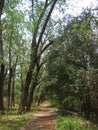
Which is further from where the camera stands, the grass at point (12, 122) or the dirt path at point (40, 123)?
the dirt path at point (40, 123)

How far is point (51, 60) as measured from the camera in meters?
26.3

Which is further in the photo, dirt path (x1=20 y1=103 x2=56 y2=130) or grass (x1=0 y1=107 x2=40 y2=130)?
dirt path (x1=20 y1=103 x2=56 y2=130)

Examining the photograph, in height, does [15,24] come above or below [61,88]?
above

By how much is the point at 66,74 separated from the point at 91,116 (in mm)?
4432

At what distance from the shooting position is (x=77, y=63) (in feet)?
76.2

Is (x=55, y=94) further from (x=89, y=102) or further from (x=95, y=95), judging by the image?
(x=95, y=95)

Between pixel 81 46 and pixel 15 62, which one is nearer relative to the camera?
pixel 81 46

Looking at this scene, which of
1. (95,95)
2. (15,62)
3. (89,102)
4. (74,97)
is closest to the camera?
(95,95)

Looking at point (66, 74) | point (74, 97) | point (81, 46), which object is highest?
point (81, 46)

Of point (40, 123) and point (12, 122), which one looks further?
point (40, 123)

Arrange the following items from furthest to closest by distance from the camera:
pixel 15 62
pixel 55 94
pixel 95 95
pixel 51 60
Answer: pixel 15 62 < pixel 55 94 < pixel 51 60 < pixel 95 95

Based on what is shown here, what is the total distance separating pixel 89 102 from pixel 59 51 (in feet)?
18.5

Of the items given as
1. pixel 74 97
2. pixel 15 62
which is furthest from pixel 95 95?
pixel 15 62

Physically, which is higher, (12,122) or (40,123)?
(12,122)
